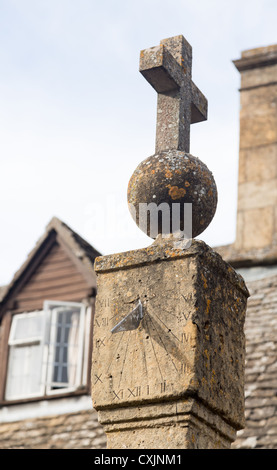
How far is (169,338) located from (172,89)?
1.33m

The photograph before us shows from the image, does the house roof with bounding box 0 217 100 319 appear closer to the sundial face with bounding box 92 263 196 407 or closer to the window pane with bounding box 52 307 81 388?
the window pane with bounding box 52 307 81 388

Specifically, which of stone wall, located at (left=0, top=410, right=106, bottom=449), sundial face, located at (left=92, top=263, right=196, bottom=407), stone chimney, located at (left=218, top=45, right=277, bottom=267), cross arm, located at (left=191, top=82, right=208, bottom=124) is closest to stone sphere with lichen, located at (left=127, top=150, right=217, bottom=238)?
sundial face, located at (left=92, top=263, right=196, bottom=407)

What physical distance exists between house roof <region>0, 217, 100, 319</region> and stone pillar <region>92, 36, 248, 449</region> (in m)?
7.10

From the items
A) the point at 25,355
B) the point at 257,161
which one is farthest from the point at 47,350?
the point at 257,161

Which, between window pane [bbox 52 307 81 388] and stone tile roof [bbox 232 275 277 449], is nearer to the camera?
stone tile roof [bbox 232 275 277 449]

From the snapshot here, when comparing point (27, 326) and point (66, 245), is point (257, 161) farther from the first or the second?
point (27, 326)

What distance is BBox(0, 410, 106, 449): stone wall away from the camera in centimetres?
965

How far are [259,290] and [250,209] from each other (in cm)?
191

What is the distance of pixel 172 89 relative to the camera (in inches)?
180

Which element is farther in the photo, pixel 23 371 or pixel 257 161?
pixel 257 161

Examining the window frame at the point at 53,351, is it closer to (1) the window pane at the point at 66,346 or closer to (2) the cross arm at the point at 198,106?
(1) the window pane at the point at 66,346

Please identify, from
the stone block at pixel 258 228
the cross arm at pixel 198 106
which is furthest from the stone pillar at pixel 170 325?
the stone block at pixel 258 228

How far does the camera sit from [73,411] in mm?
10328

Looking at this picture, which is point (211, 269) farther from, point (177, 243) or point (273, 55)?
point (273, 55)
